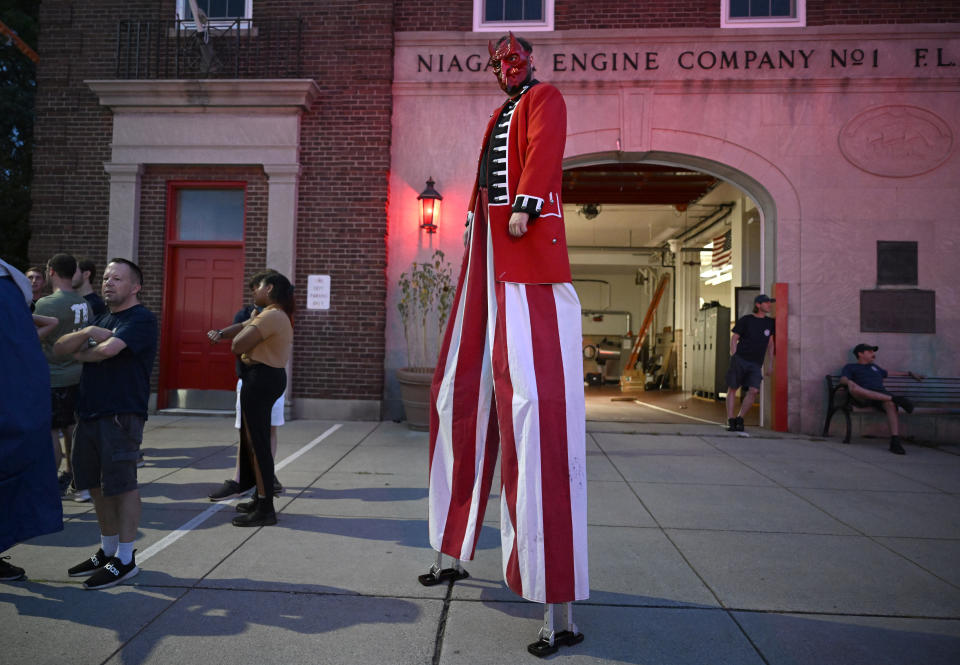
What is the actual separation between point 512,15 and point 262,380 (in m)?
7.13

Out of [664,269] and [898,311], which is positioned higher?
[664,269]

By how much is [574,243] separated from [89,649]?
1887 centimetres

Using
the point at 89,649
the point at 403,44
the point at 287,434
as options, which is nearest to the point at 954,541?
the point at 89,649

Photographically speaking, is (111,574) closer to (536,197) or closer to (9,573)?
(9,573)

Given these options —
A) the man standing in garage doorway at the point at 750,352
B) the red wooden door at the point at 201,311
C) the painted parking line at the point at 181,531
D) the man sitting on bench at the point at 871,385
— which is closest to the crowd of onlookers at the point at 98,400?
the painted parking line at the point at 181,531

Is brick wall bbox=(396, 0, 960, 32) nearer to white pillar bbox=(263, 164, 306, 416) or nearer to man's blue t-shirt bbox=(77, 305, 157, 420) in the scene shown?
white pillar bbox=(263, 164, 306, 416)

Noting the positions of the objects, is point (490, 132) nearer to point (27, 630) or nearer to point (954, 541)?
point (27, 630)

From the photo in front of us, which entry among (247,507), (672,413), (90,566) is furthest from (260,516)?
(672,413)

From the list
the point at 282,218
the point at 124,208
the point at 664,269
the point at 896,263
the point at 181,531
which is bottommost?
the point at 181,531

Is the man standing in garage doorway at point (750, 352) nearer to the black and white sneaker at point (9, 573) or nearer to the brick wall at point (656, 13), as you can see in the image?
the brick wall at point (656, 13)

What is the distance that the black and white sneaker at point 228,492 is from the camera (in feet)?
14.4

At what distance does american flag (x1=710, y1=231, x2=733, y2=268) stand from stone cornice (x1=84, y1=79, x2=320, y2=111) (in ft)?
31.4

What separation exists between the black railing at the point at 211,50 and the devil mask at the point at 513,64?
6.93 metres

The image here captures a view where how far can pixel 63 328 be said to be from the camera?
419 cm
